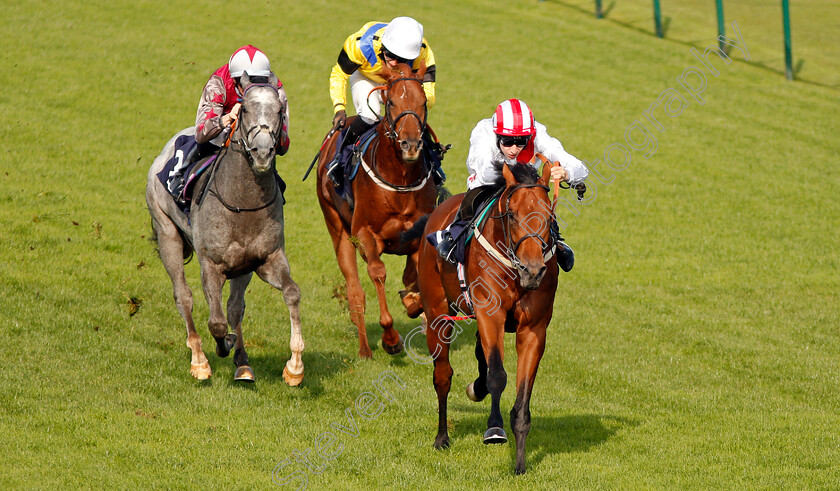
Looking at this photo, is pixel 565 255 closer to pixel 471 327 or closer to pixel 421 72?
pixel 421 72

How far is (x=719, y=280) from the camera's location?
15719 millimetres

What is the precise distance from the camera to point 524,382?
23.8 feet

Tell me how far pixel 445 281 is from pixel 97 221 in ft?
32.7

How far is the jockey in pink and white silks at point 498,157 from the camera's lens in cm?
746

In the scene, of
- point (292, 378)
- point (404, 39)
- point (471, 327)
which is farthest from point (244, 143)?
point (471, 327)

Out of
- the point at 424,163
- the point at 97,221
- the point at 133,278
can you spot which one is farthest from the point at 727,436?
the point at 97,221

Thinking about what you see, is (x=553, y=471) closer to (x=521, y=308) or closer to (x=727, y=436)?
(x=521, y=308)

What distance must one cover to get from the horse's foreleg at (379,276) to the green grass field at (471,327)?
29 centimetres

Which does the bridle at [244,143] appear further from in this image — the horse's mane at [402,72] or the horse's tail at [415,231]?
the horse's mane at [402,72]

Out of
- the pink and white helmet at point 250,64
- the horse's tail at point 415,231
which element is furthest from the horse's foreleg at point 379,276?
the pink and white helmet at point 250,64

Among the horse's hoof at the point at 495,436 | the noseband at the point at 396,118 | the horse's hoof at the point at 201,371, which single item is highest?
the noseband at the point at 396,118

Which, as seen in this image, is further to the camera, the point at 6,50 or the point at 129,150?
the point at 6,50

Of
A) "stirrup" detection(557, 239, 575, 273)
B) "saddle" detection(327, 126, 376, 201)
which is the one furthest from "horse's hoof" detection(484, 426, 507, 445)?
"saddle" detection(327, 126, 376, 201)

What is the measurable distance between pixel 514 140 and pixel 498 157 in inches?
10.1
